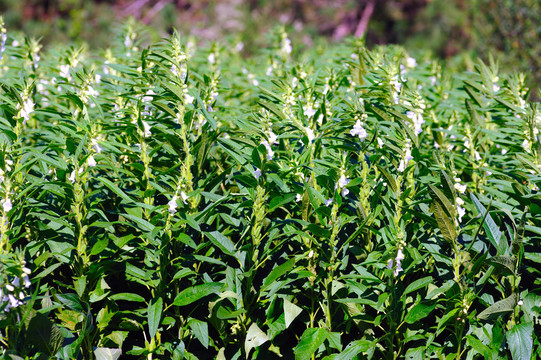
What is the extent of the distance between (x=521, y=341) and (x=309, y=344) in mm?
820

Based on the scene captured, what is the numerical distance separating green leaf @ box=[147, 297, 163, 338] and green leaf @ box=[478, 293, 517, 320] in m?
1.28

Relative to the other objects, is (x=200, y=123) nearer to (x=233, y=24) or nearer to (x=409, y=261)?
(x=409, y=261)

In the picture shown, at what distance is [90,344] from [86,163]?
749 millimetres

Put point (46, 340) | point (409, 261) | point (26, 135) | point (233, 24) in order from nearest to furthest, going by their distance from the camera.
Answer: point (46, 340), point (409, 261), point (26, 135), point (233, 24)

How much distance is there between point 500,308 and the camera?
222cm

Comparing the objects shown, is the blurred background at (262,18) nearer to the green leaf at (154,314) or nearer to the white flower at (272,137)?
the white flower at (272,137)

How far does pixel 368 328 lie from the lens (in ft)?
7.84

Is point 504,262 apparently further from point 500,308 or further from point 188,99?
point 188,99

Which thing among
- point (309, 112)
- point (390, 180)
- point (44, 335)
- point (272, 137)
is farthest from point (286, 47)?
point (44, 335)

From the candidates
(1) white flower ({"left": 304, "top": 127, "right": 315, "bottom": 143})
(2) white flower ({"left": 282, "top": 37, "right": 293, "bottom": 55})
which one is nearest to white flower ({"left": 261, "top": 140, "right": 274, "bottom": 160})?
(1) white flower ({"left": 304, "top": 127, "right": 315, "bottom": 143})

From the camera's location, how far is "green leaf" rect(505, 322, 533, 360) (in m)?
2.14

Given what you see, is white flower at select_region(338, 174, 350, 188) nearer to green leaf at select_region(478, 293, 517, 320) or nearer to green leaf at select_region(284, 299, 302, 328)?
green leaf at select_region(284, 299, 302, 328)

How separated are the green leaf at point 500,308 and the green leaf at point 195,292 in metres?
1.06

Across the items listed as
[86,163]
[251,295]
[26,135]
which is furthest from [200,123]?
[26,135]
